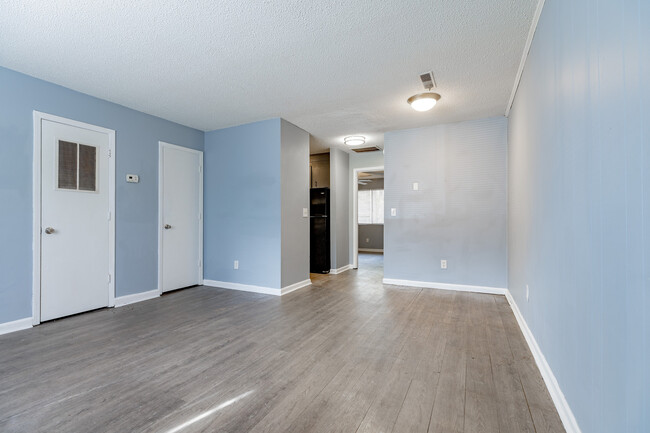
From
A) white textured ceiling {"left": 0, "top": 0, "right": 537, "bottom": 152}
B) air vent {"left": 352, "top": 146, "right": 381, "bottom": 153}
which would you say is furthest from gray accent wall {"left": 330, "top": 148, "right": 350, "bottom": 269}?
white textured ceiling {"left": 0, "top": 0, "right": 537, "bottom": 152}

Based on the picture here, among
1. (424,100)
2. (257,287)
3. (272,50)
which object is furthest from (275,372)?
(424,100)

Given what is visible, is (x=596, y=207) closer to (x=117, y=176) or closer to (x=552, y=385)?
(x=552, y=385)

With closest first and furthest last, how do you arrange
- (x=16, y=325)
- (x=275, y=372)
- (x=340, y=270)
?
(x=275, y=372), (x=16, y=325), (x=340, y=270)

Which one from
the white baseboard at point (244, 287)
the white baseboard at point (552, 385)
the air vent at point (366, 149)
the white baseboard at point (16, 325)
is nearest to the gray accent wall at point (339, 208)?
the air vent at point (366, 149)

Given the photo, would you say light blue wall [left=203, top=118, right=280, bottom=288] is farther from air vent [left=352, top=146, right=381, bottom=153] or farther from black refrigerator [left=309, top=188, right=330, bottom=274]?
air vent [left=352, top=146, right=381, bottom=153]

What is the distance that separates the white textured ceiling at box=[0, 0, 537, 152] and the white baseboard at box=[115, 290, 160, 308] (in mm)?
2481

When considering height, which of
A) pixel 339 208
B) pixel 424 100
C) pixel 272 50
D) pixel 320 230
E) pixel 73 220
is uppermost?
pixel 272 50

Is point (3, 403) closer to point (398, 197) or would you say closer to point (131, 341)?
point (131, 341)

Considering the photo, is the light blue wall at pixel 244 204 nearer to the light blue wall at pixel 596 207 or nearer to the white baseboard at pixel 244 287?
the white baseboard at pixel 244 287

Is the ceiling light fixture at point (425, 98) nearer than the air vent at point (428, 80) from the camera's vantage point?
No

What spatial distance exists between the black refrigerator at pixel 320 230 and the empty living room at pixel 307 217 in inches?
26.4

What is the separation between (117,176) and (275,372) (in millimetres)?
3252

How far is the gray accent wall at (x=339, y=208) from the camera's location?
5.95 metres

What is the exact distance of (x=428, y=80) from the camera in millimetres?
3047
